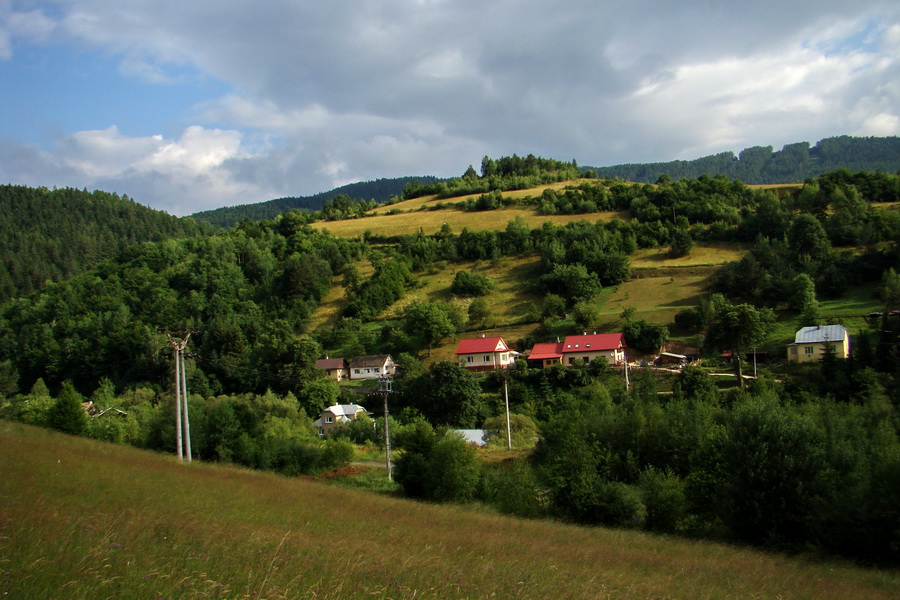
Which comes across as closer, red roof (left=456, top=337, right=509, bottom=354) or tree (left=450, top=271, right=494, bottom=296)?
red roof (left=456, top=337, right=509, bottom=354)

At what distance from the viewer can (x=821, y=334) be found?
44.3 metres

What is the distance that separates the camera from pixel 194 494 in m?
13.5

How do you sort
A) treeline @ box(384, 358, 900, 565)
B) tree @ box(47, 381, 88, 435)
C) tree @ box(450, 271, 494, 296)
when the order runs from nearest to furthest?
treeline @ box(384, 358, 900, 565) < tree @ box(47, 381, 88, 435) < tree @ box(450, 271, 494, 296)

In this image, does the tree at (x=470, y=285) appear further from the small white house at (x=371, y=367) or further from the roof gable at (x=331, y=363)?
the roof gable at (x=331, y=363)

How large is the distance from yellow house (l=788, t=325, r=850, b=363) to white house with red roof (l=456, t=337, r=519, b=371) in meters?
22.4

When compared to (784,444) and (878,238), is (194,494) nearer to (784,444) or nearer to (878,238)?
(784,444)

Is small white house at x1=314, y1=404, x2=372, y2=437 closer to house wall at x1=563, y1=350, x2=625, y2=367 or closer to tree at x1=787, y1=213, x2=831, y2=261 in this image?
house wall at x1=563, y1=350, x2=625, y2=367

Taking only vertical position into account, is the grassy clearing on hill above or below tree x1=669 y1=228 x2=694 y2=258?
above

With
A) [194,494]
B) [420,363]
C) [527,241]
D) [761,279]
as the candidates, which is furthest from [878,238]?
[194,494]

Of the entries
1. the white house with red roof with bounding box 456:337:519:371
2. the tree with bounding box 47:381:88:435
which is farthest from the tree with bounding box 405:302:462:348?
the tree with bounding box 47:381:88:435

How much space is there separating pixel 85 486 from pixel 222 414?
2432 centimetres

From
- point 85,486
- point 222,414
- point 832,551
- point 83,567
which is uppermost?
point 83,567

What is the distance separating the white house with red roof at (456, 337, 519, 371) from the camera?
54031 millimetres

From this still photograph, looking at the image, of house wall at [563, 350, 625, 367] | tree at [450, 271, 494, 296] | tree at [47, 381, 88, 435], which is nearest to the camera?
tree at [47, 381, 88, 435]
